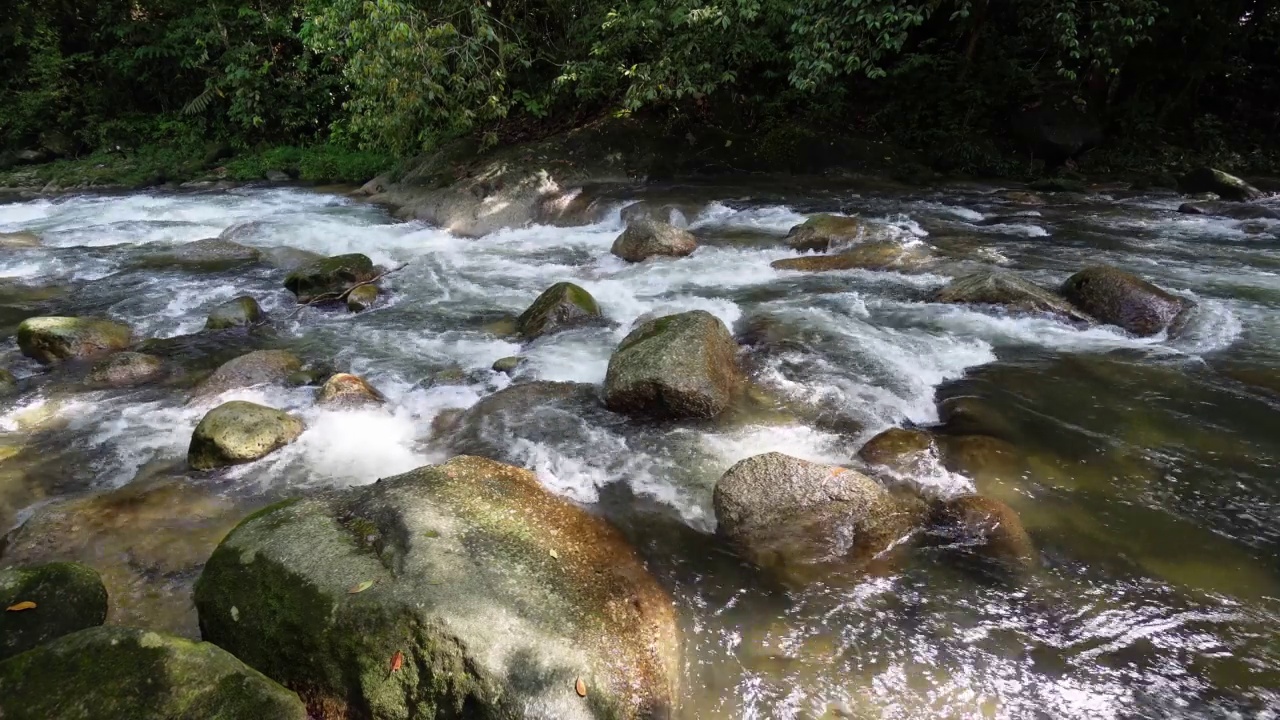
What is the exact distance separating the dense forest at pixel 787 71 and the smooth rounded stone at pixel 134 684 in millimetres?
10247

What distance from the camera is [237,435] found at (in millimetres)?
4871

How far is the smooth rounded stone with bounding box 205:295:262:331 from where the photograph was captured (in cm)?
746

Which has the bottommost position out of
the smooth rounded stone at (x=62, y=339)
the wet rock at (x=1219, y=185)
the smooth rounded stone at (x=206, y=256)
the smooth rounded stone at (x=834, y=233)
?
the smooth rounded stone at (x=206, y=256)

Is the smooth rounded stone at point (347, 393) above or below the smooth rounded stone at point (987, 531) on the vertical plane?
below

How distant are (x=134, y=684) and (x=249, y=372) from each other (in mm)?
4206

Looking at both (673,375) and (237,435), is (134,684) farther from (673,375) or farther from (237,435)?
(673,375)

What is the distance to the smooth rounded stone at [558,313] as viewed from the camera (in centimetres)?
714

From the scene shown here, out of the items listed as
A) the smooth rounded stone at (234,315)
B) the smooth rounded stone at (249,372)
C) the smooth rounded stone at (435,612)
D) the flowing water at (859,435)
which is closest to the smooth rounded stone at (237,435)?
the flowing water at (859,435)

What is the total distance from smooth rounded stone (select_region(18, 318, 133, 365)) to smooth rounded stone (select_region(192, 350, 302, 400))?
1.61 meters

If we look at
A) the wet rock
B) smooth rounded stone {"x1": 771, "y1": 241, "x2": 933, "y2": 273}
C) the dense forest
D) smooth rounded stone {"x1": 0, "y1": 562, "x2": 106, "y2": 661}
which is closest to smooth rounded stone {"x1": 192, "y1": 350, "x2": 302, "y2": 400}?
smooth rounded stone {"x1": 0, "y1": 562, "x2": 106, "y2": 661}

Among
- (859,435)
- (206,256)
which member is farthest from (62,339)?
(859,435)

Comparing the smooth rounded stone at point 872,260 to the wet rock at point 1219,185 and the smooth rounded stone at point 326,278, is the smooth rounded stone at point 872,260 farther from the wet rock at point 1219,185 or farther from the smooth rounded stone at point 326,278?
the wet rock at point 1219,185

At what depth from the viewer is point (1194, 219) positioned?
1059 cm

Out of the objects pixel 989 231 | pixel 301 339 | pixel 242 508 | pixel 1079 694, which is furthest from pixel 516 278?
pixel 1079 694
